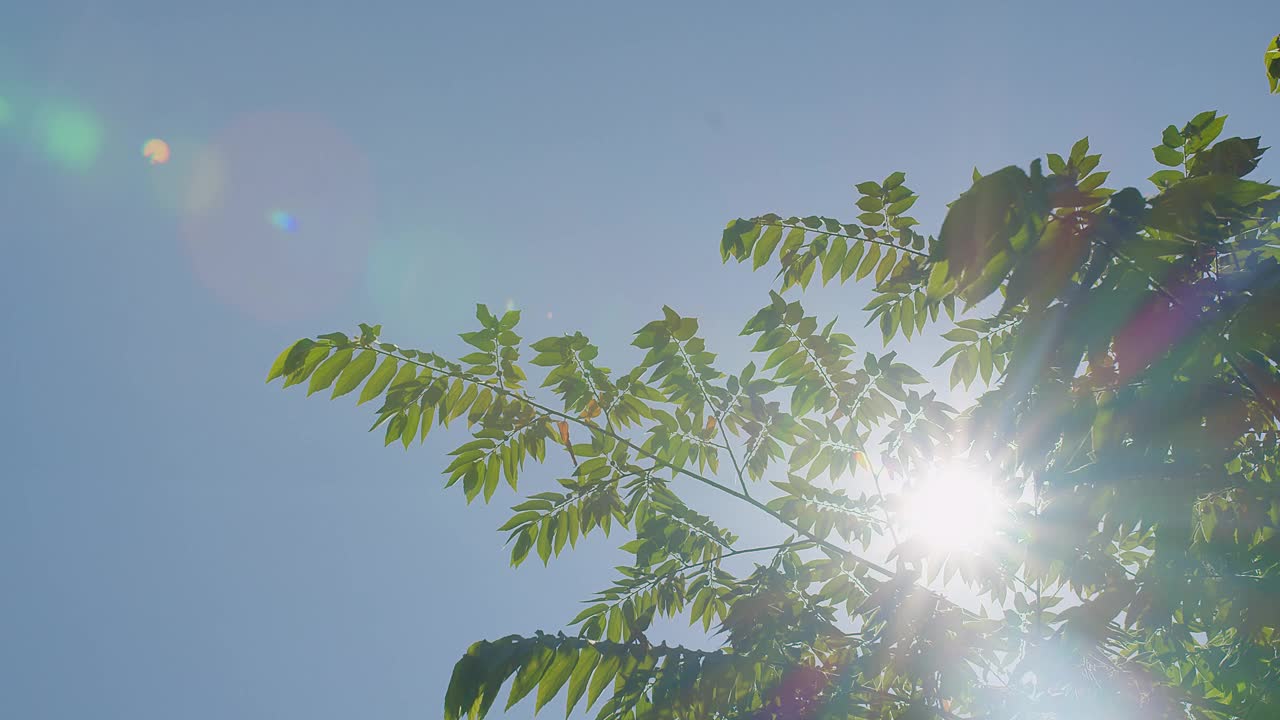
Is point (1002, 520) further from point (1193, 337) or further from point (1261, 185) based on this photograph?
point (1261, 185)

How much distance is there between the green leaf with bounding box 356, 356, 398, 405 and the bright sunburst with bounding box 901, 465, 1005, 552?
2163 millimetres

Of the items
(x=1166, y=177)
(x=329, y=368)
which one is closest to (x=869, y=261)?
(x=1166, y=177)

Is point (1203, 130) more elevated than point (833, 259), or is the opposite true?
point (1203, 130)

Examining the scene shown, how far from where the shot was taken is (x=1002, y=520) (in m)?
2.48

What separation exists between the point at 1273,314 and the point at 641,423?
2.27 metres

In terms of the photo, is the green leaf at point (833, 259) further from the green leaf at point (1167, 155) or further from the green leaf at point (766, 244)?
the green leaf at point (1167, 155)

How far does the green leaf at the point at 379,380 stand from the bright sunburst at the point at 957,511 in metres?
2.16

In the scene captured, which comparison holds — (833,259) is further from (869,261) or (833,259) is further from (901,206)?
(901,206)

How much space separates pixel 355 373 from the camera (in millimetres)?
2934

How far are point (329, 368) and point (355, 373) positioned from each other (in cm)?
10

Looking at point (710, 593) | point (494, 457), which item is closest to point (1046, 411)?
point (710, 593)

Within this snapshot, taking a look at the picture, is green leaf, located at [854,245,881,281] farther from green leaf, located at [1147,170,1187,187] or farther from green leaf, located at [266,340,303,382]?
green leaf, located at [266,340,303,382]

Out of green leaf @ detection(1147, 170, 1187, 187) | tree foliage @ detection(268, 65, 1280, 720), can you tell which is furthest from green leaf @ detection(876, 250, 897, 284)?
green leaf @ detection(1147, 170, 1187, 187)

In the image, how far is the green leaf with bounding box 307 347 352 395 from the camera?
2.90m
